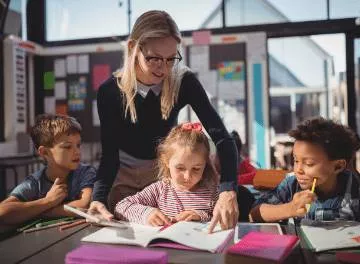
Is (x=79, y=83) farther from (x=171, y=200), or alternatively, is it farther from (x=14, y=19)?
(x=171, y=200)

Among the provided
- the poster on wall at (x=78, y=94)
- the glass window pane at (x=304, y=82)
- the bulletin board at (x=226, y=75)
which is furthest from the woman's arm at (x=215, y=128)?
→ the poster on wall at (x=78, y=94)

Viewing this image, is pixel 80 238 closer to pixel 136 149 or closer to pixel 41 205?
pixel 41 205

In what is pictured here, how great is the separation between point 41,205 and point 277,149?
276cm

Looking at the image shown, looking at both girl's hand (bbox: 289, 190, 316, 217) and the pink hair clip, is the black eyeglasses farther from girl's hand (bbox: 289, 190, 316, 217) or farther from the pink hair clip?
girl's hand (bbox: 289, 190, 316, 217)

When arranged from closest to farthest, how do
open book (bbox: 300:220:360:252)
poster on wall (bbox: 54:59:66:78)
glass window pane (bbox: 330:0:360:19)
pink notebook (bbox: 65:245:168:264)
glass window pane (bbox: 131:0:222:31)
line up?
pink notebook (bbox: 65:245:168:264), open book (bbox: 300:220:360:252), glass window pane (bbox: 330:0:360:19), glass window pane (bbox: 131:0:222:31), poster on wall (bbox: 54:59:66:78)

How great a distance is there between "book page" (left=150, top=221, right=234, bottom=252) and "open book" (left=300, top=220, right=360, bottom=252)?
0.18m

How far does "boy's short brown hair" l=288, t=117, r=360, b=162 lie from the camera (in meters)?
1.23

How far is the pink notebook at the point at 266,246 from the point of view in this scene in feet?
2.36

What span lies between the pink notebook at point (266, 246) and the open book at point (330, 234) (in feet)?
0.20

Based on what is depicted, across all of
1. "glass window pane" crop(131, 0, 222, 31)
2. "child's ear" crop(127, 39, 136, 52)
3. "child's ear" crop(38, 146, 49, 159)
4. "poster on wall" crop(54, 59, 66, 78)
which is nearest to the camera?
"child's ear" crop(127, 39, 136, 52)

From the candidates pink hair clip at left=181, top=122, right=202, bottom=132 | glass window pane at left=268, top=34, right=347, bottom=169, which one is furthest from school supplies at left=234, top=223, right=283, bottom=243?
glass window pane at left=268, top=34, right=347, bottom=169

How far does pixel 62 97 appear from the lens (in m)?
4.07

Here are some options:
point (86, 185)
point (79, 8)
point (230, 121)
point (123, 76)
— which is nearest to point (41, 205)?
point (86, 185)

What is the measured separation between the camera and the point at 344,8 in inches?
143
